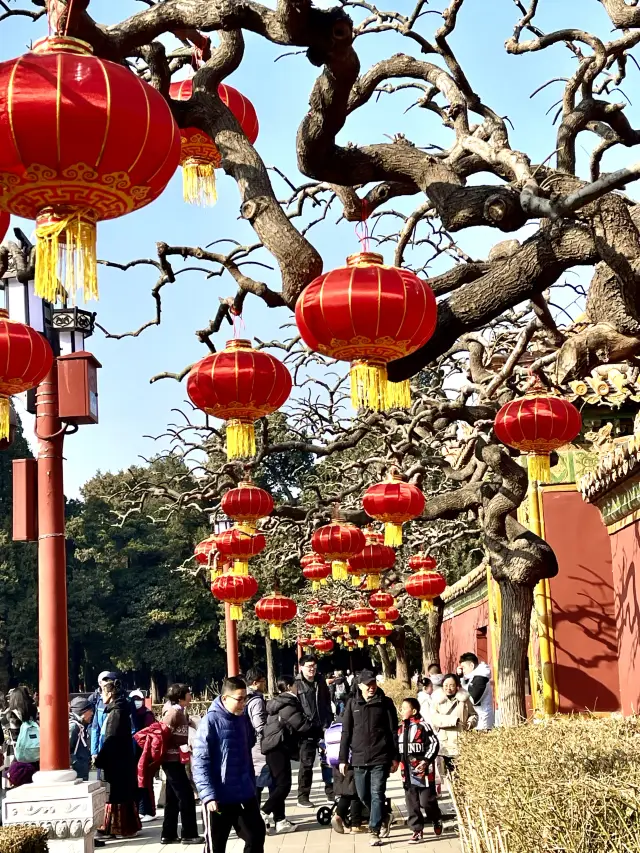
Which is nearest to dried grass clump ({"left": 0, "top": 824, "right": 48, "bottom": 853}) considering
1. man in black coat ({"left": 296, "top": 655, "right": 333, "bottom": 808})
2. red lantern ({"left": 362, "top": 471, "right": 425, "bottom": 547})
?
man in black coat ({"left": 296, "top": 655, "right": 333, "bottom": 808})

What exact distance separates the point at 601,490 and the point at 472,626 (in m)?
14.0

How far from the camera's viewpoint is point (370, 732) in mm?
10117

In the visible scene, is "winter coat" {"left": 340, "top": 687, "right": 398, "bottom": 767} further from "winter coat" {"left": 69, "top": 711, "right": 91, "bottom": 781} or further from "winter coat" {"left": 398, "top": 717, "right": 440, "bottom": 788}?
"winter coat" {"left": 69, "top": 711, "right": 91, "bottom": 781}

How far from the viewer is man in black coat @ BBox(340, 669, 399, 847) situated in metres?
10.0

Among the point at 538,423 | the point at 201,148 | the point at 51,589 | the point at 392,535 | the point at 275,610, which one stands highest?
the point at 201,148

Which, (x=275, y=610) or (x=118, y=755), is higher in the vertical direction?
(x=275, y=610)

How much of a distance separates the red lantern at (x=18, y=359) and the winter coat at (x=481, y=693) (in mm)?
6198

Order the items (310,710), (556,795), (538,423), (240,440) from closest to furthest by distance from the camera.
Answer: (556,795) < (240,440) < (538,423) < (310,710)

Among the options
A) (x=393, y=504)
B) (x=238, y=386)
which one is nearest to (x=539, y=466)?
(x=393, y=504)

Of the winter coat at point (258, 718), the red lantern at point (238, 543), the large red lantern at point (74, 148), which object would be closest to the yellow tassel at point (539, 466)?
the winter coat at point (258, 718)

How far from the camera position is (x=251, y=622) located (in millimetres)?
44438

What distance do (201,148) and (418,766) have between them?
6.50 meters

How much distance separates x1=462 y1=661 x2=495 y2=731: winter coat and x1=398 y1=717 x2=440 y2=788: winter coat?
88 cm

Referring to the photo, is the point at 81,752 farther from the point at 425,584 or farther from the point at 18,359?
the point at 425,584
